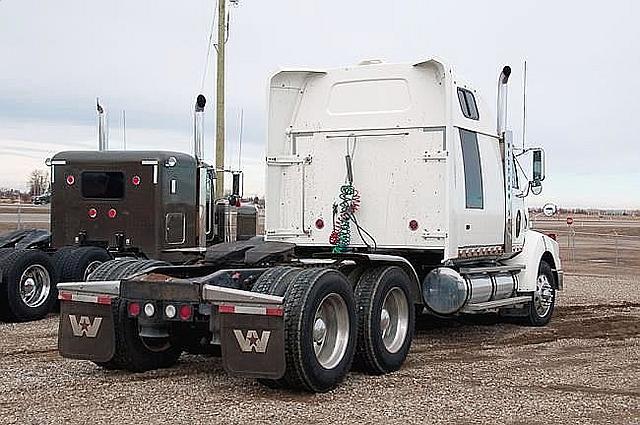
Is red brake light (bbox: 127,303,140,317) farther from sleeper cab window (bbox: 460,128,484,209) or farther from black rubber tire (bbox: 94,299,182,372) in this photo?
sleeper cab window (bbox: 460,128,484,209)

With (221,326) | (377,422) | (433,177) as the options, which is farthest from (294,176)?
(377,422)

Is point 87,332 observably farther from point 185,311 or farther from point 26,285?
point 26,285

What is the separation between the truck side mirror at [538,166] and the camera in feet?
42.2

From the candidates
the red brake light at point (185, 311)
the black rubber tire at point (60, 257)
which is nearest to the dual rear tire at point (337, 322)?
the red brake light at point (185, 311)

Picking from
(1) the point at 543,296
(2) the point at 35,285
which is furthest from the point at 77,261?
(1) the point at 543,296

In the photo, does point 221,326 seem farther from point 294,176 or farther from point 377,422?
point 294,176

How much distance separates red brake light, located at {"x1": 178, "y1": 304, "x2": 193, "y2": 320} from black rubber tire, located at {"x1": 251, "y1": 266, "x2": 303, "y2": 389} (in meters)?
0.55

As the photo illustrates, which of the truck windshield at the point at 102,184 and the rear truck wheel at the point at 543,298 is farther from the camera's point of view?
the truck windshield at the point at 102,184

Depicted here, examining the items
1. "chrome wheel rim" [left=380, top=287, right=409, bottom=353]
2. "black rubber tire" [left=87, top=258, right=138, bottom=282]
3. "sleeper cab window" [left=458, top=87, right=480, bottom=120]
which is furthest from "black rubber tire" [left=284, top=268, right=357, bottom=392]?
"sleeper cab window" [left=458, top=87, right=480, bottom=120]

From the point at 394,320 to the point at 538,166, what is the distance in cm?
424

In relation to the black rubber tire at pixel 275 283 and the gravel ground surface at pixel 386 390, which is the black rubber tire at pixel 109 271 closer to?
the gravel ground surface at pixel 386 390

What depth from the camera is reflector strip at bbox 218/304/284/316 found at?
772 cm

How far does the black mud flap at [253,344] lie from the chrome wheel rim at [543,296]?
6.26 meters

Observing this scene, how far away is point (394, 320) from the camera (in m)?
9.69
